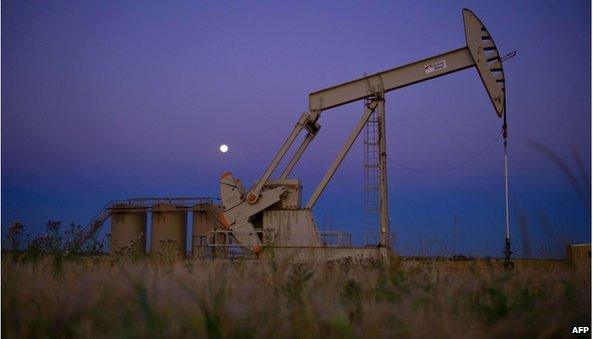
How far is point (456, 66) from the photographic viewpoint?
17531mm

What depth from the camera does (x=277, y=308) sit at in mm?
3176

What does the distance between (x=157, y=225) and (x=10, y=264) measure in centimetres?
2120

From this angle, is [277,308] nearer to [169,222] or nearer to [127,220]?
[169,222]

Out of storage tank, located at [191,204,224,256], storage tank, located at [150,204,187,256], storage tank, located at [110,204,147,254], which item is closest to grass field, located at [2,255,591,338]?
storage tank, located at [191,204,224,256]

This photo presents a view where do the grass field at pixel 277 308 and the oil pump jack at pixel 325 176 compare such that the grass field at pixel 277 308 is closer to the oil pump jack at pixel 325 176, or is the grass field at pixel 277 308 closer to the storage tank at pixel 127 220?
the oil pump jack at pixel 325 176

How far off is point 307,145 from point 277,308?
15.8m

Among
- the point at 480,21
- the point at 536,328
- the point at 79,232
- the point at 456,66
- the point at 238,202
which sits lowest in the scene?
the point at 536,328

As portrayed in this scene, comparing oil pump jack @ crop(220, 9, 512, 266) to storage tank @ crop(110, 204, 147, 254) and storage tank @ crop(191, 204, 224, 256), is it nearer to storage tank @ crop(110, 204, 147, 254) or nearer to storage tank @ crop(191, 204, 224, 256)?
storage tank @ crop(191, 204, 224, 256)

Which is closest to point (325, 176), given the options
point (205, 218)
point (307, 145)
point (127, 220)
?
point (307, 145)

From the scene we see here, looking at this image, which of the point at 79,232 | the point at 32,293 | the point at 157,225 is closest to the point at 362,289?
the point at 32,293

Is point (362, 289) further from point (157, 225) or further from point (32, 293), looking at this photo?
point (157, 225)

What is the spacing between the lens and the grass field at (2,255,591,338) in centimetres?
275

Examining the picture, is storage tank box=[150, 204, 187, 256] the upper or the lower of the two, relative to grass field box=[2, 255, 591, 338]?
upper

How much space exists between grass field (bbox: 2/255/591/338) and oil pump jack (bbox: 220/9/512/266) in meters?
12.5
